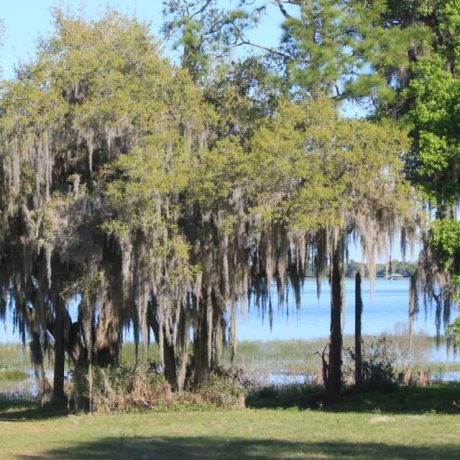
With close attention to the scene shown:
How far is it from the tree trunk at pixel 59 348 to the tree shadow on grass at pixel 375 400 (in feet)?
14.1

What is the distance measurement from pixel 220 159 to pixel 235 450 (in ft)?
→ 19.1

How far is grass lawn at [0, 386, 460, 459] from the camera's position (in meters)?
9.98

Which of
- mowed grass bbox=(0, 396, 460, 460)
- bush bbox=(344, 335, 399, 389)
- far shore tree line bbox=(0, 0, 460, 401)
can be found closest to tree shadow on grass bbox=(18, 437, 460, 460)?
mowed grass bbox=(0, 396, 460, 460)

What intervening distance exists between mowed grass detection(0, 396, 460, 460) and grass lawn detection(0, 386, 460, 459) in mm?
12

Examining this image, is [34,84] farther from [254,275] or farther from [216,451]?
[216,451]

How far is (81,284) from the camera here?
15.4 meters

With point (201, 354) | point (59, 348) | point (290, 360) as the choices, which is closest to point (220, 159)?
point (201, 354)

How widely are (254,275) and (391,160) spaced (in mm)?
3796

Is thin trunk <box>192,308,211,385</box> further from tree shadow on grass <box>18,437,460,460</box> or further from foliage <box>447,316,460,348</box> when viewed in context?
tree shadow on grass <box>18,437,460,460</box>

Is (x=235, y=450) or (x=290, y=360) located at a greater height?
(x=235, y=450)

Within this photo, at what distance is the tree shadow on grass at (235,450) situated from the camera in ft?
31.6

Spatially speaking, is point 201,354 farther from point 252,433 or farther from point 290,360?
point 290,360

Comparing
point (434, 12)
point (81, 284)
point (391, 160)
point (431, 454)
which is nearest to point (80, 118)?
point (81, 284)

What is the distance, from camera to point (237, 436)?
11.7m
